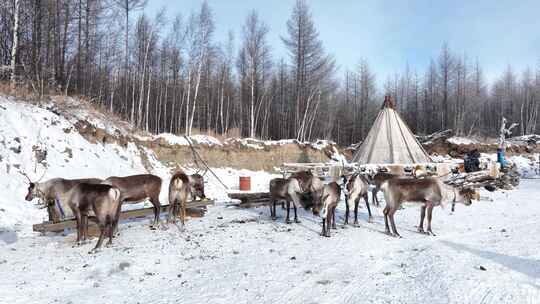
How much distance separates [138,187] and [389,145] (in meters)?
18.3

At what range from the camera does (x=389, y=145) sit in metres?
23.0

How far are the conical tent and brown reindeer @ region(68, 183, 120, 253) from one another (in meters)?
18.4

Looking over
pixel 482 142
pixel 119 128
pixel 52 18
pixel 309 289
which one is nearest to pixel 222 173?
pixel 119 128

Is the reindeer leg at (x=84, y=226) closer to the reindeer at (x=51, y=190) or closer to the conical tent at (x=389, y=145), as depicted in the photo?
the reindeer at (x=51, y=190)

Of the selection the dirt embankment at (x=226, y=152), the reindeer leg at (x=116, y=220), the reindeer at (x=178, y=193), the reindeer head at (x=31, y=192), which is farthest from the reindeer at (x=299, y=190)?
the dirt embankment at (x=226, y=152)

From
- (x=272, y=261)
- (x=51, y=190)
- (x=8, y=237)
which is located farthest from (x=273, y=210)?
(x=8, y=237)

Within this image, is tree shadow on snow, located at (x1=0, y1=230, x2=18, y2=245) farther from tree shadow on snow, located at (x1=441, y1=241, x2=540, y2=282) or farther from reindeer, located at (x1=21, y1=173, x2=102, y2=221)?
tree shadow on snow, located at (x1=441, y1=241, x2=540, y2=282)

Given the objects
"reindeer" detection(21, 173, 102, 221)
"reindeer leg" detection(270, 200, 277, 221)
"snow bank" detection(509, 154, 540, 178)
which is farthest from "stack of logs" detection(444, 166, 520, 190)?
"reindeer" detection(21, 173, 102, 221)

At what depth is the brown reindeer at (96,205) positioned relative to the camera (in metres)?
6.98

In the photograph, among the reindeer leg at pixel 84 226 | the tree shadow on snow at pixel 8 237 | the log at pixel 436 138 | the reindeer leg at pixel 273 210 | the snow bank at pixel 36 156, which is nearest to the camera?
the reindeer leg at pixel 84 226

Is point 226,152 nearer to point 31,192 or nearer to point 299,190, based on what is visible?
point 299,190

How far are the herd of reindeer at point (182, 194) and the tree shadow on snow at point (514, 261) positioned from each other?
5.21ft

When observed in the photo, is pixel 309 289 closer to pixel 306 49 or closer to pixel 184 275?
pixel 184 275

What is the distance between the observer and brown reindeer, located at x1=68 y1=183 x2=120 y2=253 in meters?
6.98
